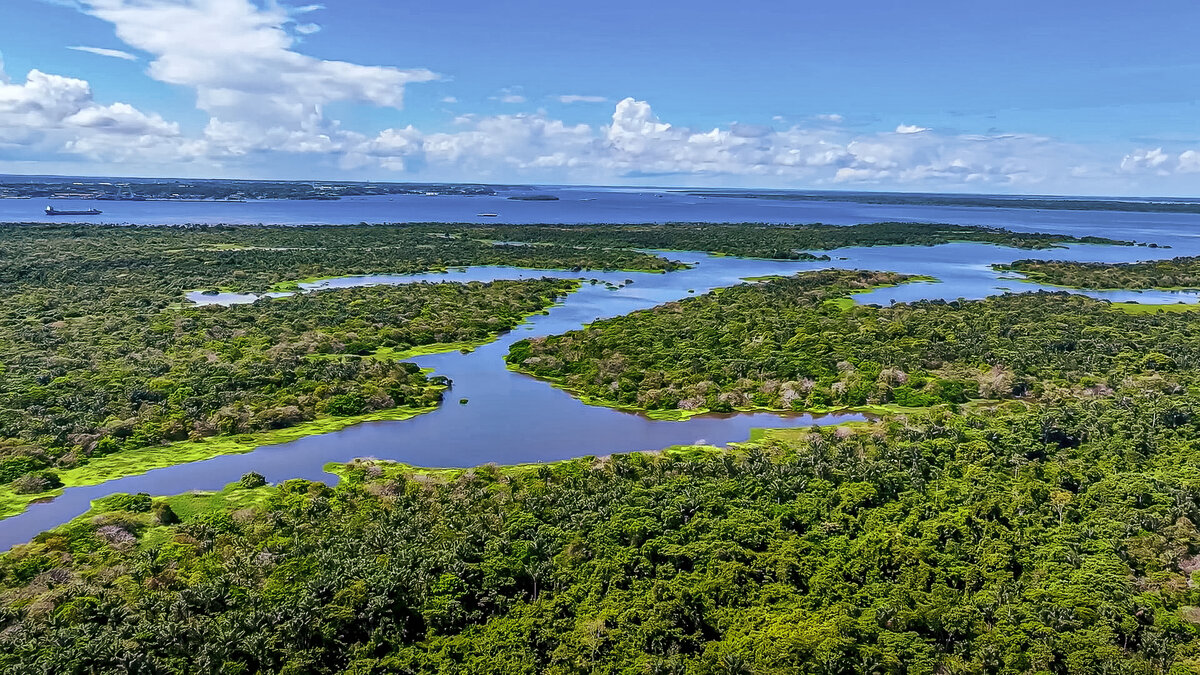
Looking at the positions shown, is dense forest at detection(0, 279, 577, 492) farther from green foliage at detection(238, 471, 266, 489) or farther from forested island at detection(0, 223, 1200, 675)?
green foliage at detection(238, 471, 266, 489)

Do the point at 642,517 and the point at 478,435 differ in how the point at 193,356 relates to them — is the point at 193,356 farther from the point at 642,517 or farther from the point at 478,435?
the point at 642,517

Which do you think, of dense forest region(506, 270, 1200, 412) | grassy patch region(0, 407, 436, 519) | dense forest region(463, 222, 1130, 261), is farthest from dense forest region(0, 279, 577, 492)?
dense forest region(463, 222, 1130, 261)

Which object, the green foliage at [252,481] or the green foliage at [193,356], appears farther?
the green foliage at [193,356]

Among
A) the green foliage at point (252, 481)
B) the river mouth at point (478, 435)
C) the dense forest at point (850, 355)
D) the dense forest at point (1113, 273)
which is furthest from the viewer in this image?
the dense forest at point (1113, 273)

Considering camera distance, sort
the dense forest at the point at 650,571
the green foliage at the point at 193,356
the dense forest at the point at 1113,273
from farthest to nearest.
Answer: the dense forest at the point at 1113,273
the green foliage at the point at 193,356
the dense forest at the point at 650,571

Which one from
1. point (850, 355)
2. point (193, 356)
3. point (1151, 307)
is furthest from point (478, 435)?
point (1151, 307)

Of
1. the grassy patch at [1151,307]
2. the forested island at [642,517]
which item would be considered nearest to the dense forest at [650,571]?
the forested island at [642,517]

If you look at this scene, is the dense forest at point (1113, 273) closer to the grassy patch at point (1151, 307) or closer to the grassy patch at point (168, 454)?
the grassy patch at point (1151, 307)
